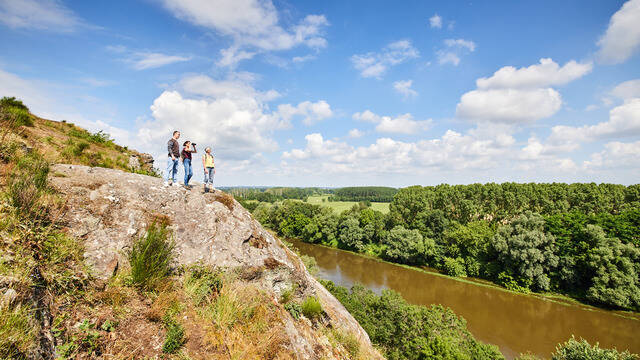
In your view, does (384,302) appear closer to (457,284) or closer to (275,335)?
(275,335)

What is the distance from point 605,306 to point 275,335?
43102 millimetres

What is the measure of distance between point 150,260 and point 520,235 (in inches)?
1706

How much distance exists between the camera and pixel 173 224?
672 centimetres

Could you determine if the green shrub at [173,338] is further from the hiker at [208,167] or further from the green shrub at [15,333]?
the hiker at [208,167]

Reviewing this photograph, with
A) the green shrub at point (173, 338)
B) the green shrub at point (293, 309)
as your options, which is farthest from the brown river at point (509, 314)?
the green shrub at point (173, 338)

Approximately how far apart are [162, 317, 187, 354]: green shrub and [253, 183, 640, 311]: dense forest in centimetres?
4178

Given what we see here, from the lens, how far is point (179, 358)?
14.1 ft

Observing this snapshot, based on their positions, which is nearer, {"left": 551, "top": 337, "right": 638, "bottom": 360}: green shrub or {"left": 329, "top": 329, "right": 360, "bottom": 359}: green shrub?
{"left": 329, "top": 329, "right": 360, "bottom": 359}: green shrub

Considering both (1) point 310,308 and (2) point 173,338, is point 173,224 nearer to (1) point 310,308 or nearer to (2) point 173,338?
(2) point 173,338

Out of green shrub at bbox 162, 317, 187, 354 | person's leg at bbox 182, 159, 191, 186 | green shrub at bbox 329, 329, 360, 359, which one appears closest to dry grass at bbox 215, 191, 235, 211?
person's leg at bbox 182, 159, 191, 186

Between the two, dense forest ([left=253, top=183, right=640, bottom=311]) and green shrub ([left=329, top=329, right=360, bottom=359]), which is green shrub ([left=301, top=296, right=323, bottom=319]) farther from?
dense forest ([left=253, top=183, right=640, bottom=311])

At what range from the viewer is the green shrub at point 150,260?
504 cm

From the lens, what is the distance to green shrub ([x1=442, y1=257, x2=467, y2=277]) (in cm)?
3831

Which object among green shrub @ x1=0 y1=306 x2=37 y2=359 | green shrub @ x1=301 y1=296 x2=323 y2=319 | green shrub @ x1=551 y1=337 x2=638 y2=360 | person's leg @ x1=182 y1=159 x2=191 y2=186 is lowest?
green shrub @ x1=551 y1=337 x2=638 y2=360
